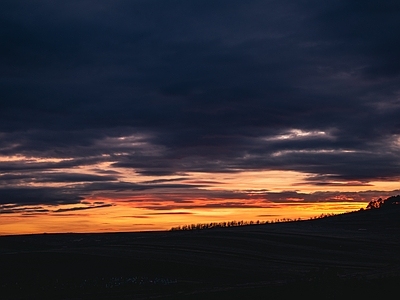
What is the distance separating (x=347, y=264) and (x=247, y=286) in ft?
68.0

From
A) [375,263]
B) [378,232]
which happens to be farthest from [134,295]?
[378,232]

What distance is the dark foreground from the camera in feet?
113

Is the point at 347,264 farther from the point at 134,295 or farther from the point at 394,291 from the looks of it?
the point at 134,295

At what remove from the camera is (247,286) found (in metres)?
37.3

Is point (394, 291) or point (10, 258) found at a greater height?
point (10, 258)

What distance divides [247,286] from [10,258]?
2159cm

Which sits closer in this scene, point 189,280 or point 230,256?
point 189,280

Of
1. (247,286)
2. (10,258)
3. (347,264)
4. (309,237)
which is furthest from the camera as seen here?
(309,237)

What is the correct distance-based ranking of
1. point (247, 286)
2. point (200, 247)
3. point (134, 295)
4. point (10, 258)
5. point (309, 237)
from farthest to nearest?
point (309, 237)
point (200, 247)
point (10, 258)
point (247, 286)
point (134, 295)

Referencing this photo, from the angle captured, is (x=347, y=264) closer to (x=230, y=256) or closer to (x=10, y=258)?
(x=230, y=256)

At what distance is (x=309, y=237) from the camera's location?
253ft

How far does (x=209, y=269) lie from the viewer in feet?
152

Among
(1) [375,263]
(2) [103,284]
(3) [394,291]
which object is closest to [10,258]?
(2) [103,284]

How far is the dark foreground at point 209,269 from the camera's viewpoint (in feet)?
113
